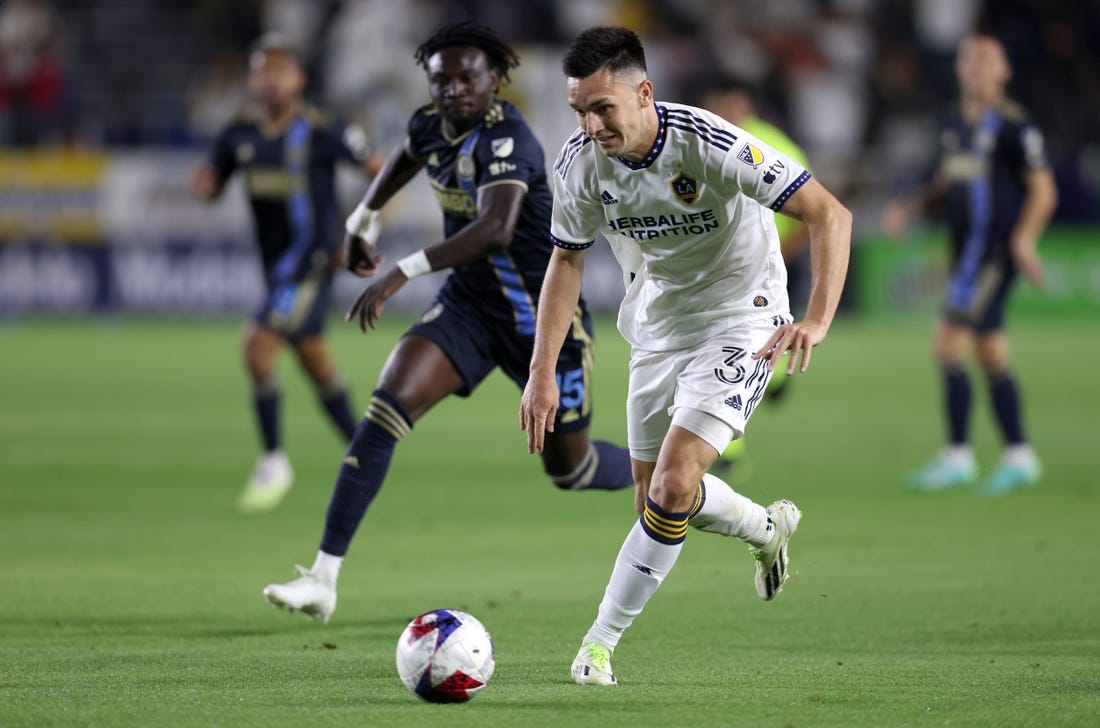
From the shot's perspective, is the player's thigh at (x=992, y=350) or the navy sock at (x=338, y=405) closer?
the navy sock at (x=338, y=405)

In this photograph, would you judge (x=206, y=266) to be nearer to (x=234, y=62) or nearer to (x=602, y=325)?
(x=234, y=62)

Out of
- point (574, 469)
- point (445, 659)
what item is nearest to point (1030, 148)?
point (574, 469)

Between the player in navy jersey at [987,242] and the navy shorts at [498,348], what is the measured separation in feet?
14.7

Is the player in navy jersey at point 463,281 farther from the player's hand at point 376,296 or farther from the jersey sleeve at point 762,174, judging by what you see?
the jersey sleeve at point 762,174

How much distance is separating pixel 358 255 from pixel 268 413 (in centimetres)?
388

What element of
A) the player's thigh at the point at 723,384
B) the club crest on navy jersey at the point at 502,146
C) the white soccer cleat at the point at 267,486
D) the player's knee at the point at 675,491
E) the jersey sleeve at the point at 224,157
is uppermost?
the club crest on navy jersey at the point at 502,146

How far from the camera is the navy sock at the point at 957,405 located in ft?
38.2

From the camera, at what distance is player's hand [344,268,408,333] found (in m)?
6.59

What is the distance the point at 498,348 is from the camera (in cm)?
757

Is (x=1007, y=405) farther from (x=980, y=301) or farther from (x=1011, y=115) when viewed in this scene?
(x=1011, y=115)

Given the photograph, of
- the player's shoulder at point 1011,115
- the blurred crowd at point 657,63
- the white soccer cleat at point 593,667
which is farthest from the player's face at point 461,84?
the blurred crowd at point 657,63

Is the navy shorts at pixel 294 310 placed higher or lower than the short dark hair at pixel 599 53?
lower

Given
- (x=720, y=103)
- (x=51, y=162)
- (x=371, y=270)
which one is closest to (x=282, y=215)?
(x=720, y=103)

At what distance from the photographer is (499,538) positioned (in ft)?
31.0
